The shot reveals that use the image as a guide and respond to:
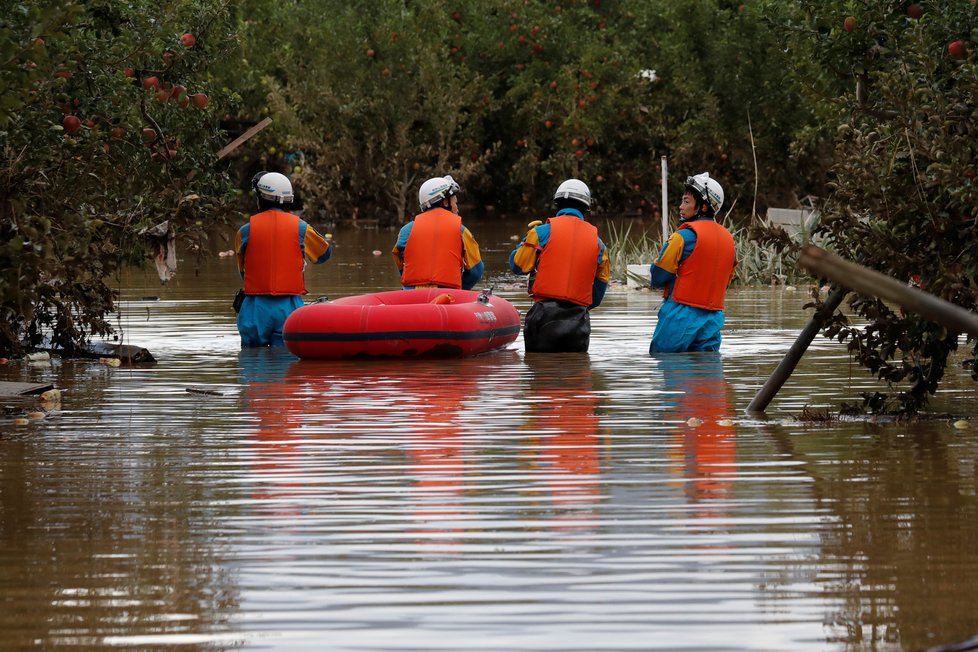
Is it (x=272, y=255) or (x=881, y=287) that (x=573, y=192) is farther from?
(x=881, y=287)

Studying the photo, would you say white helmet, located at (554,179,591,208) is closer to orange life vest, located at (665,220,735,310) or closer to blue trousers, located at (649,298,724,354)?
orange life vest, located at (665,220,735,310)

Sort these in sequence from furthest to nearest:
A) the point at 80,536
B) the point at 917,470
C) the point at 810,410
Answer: the point at 810,410 < the point at 917,470 < the point at 80,536

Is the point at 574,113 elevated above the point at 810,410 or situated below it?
above

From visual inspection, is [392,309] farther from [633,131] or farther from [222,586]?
[633,131]

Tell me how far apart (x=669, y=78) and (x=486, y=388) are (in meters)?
27.8

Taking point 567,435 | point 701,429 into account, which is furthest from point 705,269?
point 567,435

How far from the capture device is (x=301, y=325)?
1302 cm

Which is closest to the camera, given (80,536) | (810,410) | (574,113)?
(80,536)

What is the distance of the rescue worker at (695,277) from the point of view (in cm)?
1323

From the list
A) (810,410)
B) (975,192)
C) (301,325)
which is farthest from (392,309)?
(975,192)

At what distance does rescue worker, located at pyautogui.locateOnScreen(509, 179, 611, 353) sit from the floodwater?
1.87 meters

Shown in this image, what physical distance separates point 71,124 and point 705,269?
4.60m

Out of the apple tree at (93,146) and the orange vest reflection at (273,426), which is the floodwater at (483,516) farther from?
the apple tree at (93,146)

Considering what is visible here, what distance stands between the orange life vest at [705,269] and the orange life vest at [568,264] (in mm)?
815
